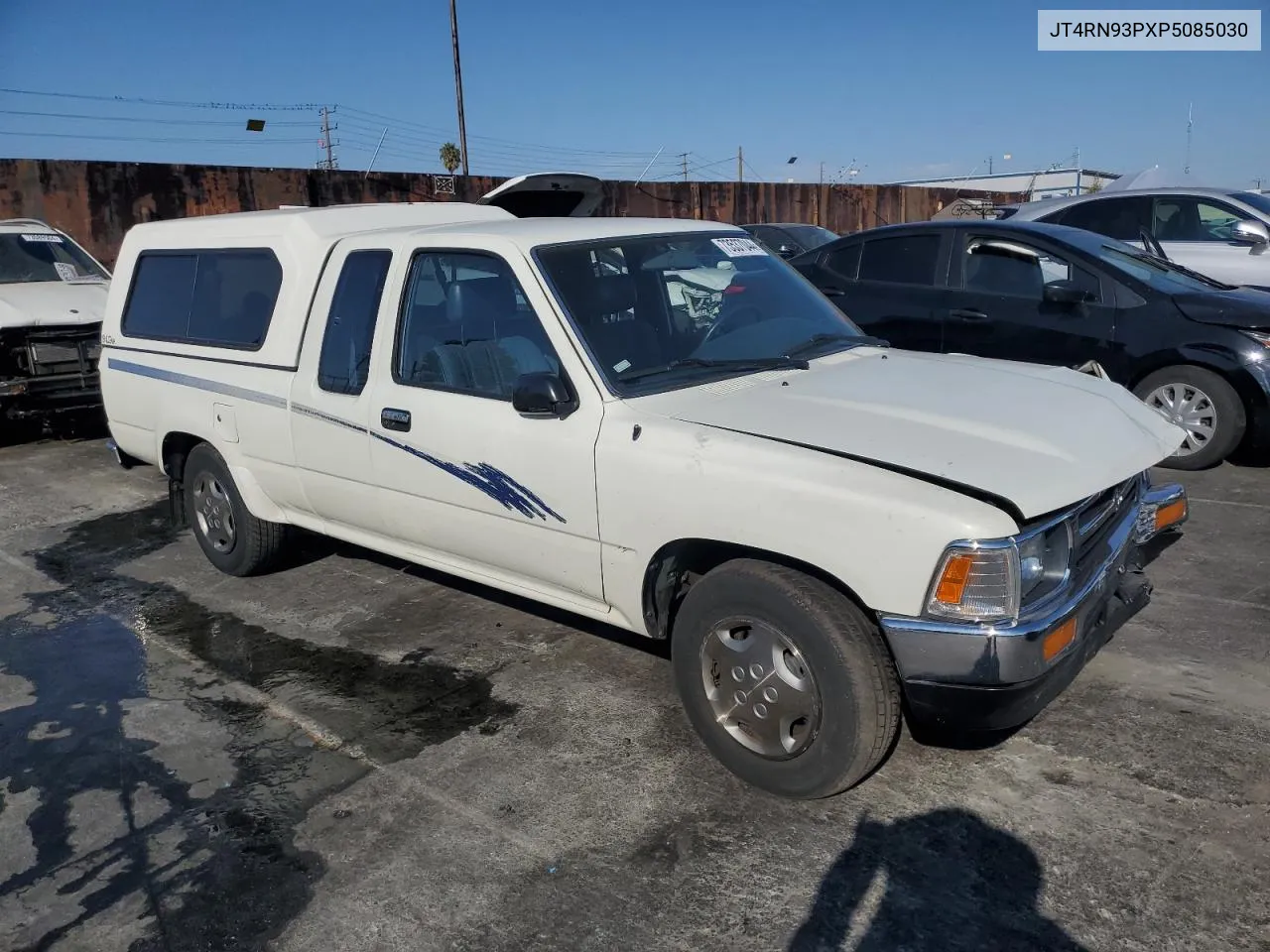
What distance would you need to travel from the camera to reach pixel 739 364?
3.84 m

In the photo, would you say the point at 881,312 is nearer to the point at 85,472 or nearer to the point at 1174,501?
the point at 1174,501

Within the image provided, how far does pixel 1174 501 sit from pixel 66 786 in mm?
4092

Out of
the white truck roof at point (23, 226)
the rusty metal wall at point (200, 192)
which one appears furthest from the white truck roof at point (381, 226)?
the rusty metal wall at point (200, 192)

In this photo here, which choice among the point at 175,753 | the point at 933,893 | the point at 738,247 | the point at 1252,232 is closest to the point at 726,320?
the point at 738,247

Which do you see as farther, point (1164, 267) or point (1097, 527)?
point (1164, 267)

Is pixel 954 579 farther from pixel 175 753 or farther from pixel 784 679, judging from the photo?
pixel 175 753

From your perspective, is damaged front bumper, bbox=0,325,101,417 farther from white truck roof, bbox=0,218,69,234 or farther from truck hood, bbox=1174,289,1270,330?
truck hood, bbox=1174,289,1270,330

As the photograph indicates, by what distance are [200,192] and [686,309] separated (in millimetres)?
14186

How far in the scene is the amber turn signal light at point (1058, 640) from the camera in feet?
9.19

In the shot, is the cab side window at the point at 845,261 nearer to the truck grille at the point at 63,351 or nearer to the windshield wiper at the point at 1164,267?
the windshield wiper at the point at 1164,267

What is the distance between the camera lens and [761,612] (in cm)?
305

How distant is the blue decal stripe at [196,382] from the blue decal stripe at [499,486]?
121cm

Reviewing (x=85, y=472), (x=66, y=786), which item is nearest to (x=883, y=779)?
(x=66, y=786)

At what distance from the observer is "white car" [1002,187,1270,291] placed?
351 inches
